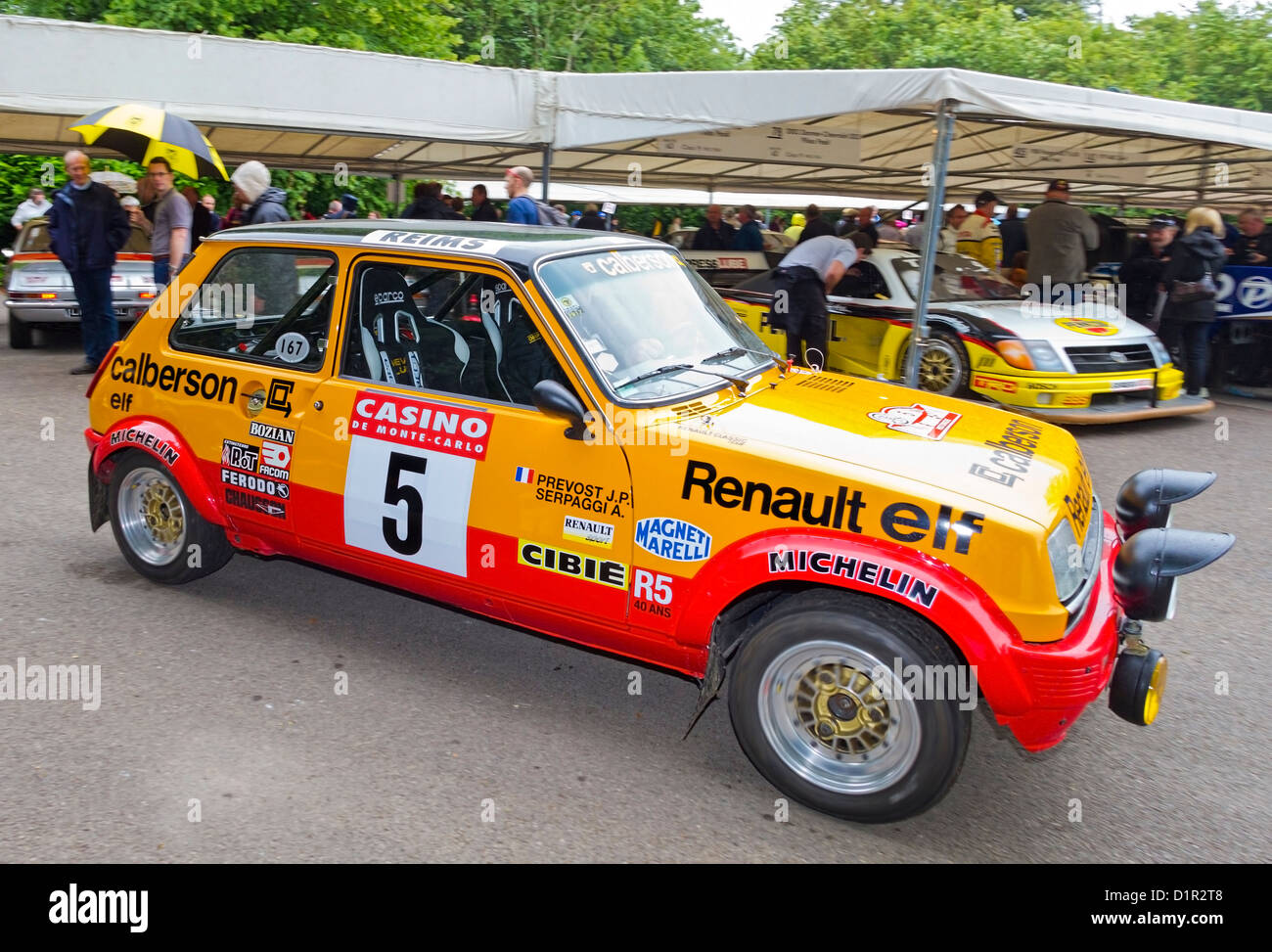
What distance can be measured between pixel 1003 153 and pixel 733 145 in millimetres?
4822

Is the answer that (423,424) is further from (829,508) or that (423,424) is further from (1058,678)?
(1058,678)

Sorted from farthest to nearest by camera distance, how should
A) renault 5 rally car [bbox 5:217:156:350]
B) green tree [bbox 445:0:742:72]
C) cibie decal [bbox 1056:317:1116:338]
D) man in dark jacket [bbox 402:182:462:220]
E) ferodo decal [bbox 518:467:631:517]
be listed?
green tree [bbox 445:0:742:72] < man in dark jacket [bbox 402:182:462:220] < renault 5 rally car [bbox 5:217:156:350] < cibie decal [bbox 1056:317:1116:338] < ferodo decal [bbox 518:467:631:517]

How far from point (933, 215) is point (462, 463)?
522 centimetres

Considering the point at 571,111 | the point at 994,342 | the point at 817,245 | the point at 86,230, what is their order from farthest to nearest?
the point at 571,111, the point at 86,230, the point at 994,342, the point at 817,245

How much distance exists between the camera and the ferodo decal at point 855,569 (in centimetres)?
307

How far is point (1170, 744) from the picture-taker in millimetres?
3887

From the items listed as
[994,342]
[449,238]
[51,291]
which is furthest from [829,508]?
[51,291]

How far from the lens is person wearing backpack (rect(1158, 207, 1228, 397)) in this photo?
10.2 meters

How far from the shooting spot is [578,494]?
3580mm

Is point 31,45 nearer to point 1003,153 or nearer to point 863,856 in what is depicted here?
point 863,856

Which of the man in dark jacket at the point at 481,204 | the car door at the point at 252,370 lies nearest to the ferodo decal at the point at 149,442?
the car door at the point at 252,370

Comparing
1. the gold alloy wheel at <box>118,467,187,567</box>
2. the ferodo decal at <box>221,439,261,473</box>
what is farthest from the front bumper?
the gold alloy wheel at <box>118,467,187,567</box>

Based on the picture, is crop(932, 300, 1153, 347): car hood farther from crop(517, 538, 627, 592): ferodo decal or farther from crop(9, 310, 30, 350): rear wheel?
crop(9, 310, 30, 350): rear wheel

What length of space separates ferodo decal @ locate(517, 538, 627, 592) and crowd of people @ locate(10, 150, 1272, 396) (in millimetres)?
3228
